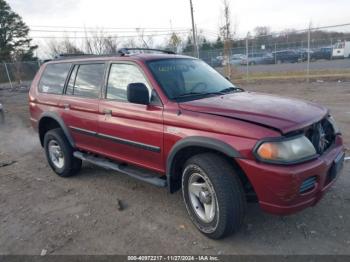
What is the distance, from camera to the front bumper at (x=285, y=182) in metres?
2.80

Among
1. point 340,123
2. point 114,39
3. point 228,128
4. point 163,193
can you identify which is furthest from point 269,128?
point 114,39

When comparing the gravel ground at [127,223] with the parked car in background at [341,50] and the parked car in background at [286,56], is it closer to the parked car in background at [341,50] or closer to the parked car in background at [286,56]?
the parked car in background at [286,56]

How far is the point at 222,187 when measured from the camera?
3100mm

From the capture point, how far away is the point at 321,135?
3264 millimetres

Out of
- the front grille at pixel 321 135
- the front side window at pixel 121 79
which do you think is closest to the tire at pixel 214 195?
the front grille at pixel 321 135

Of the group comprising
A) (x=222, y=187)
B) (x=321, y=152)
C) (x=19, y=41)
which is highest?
(x=19, y=41)

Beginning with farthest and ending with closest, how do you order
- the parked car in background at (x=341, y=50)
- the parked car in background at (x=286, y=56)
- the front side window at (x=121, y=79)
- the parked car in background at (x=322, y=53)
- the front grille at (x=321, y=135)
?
the parked car in background at (x=322, y=53), the parked car in background at (x=341, y=50), the parked car in background at (x=286, y=56), the front side window at (x=121, y=79), the front grille at (x=321, y=135)

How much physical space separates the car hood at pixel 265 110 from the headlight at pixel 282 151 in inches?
4.3

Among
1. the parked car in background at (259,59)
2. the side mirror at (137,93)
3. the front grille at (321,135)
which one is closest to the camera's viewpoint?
the front grille at (321,135)

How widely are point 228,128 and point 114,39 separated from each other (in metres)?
39.4

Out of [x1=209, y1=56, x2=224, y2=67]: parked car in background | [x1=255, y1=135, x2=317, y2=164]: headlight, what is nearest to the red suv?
[x1=255, y1=135, x2=317, y2=164]: headlight

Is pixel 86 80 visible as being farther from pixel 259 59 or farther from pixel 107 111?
pixel 259 59

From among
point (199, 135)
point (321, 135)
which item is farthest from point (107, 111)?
point (321, 135)

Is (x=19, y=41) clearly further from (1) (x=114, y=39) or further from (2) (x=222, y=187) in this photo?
(2) (x=222, y=187)
